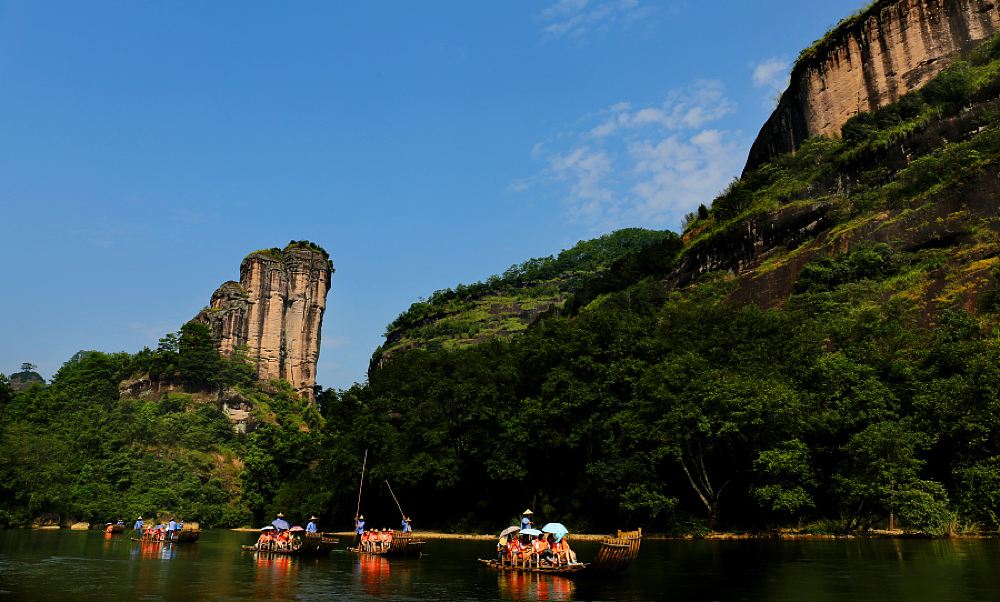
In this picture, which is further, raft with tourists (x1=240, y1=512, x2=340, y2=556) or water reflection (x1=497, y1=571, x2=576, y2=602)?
raft with tourists (x1=240, y1=512, x2=340, y2=556)

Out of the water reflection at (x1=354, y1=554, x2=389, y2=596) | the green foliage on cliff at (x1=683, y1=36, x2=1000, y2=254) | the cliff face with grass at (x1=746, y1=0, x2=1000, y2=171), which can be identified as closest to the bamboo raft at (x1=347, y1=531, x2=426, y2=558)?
the water reflection at (x1=354, y1=554, x2=389, y2=596)

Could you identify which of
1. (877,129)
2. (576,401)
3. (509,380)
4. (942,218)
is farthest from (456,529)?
(877,129)

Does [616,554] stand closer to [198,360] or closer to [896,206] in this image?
[896,206]

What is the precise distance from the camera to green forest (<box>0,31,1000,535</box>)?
29984mm

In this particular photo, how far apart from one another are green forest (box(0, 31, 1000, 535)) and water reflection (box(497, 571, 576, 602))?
13833 mm

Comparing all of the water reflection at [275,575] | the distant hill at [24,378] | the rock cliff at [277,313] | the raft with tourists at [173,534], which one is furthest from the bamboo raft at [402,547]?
the distant hill at [24,378]

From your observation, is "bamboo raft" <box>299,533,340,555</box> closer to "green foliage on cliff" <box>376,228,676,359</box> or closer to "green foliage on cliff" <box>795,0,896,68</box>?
"green foliage on cliff" <box>795,0,896,68</box>

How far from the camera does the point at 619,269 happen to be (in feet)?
256

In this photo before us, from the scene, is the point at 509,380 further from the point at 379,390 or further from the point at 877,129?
the point at 877,129

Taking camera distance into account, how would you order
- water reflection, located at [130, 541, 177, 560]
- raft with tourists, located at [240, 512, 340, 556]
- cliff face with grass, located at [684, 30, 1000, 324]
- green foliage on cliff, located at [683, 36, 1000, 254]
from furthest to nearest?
green foliage on cliff, located at [683, 36, 1000, 254] < cliff face with grass, located at [684, 30, 1000, 324] < water reflection, located at [130, 541, 177, 560] < raft with tourists, located at [240, 512, 340, 556]

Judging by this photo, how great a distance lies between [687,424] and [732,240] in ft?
113

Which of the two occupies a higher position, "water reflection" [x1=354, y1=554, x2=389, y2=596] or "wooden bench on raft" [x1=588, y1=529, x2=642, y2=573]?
"wooden bench on raft" [x1=588, y1=529, x2=642, y2=573]

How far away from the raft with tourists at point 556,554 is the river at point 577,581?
38 centimetres

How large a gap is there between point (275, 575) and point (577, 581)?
9255mm
